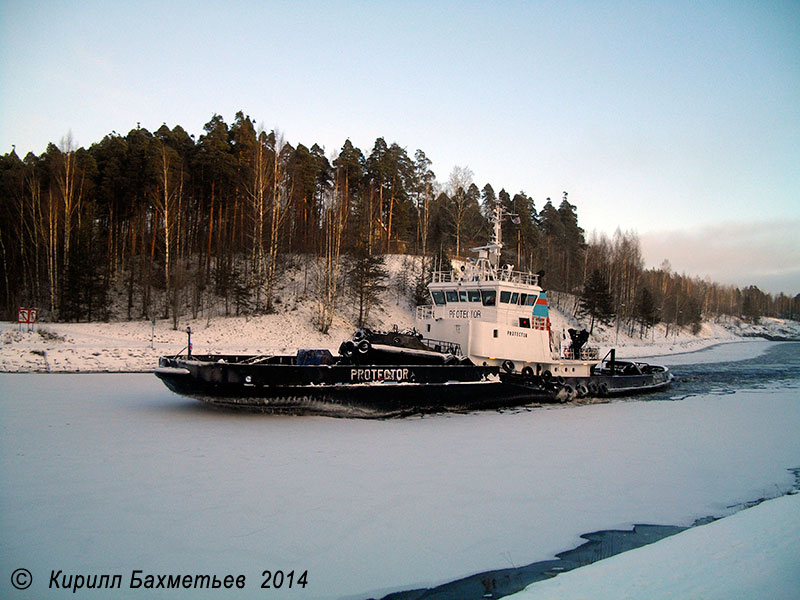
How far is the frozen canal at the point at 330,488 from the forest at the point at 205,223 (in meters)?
15.1

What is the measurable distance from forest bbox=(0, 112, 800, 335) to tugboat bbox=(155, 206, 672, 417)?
300 inches

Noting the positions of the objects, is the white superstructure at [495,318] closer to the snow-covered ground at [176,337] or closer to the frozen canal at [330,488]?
the frozen canal at [330,488]

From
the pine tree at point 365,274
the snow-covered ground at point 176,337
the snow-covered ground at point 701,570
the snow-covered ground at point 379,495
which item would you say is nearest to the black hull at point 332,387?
the snow-covered ground at point 379,495

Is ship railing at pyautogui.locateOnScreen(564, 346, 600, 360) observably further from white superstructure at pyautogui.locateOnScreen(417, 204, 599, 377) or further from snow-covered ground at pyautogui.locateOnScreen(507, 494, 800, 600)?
snow-covered ground at pyautogui.locateOnScreen(507, 494, 800, 600)

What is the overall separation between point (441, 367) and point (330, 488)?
24.9 ft

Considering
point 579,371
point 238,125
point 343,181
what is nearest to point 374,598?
point 579,371

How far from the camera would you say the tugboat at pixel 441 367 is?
12.0m

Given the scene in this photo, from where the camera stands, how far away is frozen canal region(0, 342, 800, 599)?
463cm

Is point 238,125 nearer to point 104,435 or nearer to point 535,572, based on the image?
point 104,435

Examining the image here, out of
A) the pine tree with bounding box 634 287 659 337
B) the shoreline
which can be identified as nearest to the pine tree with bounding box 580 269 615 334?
the shoreline

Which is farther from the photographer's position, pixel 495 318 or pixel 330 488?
pixel 495 318

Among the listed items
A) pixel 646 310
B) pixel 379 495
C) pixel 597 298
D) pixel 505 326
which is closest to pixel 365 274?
pixel 505 326

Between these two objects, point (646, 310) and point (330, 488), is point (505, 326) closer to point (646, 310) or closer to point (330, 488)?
point (330, 488)

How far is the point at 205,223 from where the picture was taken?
3828 cm
